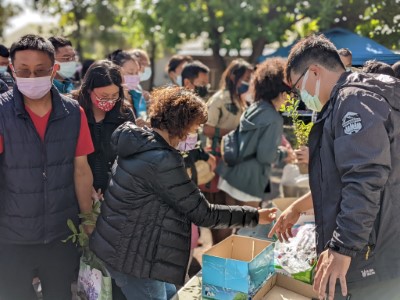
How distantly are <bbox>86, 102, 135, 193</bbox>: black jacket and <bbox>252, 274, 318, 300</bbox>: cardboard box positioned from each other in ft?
4.12

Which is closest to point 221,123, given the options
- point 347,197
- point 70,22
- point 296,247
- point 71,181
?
point 296,247

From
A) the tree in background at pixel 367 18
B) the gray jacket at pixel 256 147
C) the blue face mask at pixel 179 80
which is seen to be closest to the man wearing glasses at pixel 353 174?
the gray jacket at pixel 256 147

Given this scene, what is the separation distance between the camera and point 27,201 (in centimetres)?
224

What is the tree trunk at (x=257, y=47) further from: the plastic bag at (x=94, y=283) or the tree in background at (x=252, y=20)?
the plastic bag at (x=94, y=283)

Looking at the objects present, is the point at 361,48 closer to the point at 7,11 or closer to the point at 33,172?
the point at 33,172

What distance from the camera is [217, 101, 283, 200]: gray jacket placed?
3648 millimetres

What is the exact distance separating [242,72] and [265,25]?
4.59 m

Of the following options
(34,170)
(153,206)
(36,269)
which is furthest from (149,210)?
(36,269)

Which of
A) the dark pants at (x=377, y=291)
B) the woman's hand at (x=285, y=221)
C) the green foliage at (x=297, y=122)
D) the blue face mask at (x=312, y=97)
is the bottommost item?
the dark pants at (x=377, y=291)

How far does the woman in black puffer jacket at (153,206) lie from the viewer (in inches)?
80.6

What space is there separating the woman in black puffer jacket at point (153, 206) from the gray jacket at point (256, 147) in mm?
1497

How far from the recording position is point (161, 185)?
2.03 metres

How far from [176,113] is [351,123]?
0.87 meters

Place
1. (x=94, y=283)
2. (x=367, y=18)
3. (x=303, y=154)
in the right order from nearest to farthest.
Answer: (x=94, y=283) < (x=303, y=154) < (x=367, y=18)
